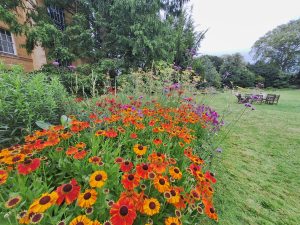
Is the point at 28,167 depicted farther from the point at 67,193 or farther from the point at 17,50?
the point at 17,50

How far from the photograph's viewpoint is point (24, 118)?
1905 millimetres

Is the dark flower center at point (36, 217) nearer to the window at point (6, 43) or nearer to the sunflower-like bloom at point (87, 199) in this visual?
the sunflower-like bloom at point (87, 199)

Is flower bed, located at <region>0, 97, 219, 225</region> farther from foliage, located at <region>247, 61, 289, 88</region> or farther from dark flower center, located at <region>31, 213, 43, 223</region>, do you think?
foliage, located at <region>247, 61, 289, 88</region>

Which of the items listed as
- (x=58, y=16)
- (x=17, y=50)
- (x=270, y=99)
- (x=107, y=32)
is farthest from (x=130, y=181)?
(x=58, y=16)

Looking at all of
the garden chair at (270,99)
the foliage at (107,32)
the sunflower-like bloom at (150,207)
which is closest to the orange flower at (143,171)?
the sunflower-like bloom at (150,207)

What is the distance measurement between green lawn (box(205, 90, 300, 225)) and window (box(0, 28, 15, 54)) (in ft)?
39.2

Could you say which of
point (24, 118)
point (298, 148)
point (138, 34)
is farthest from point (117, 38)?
point (298, 148)

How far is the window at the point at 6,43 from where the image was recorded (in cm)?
900

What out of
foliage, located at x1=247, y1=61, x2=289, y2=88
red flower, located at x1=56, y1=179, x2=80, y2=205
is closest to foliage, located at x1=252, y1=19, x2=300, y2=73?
foliage, located at x1=247, y1=61, x2=289, y2=88

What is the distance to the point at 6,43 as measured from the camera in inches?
362

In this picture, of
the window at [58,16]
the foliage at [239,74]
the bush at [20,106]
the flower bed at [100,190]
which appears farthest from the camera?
the foliage at [239,74]

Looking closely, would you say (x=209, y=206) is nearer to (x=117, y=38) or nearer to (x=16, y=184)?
(x=16, y=184)

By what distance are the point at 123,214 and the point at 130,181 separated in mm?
185

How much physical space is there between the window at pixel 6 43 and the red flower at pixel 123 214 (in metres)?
Answer: 12.1
